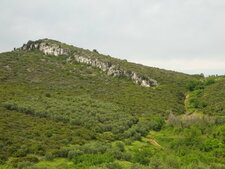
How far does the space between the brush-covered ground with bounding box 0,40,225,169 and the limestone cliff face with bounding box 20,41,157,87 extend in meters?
3.17

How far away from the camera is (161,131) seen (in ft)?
130

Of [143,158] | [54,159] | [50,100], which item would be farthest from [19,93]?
[143,158]

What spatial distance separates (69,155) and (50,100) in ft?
86.0

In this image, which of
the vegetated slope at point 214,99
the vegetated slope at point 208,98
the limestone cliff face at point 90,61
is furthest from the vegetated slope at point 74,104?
the vegetated slope at point 214,99

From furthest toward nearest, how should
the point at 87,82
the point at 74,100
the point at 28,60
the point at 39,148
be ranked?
1. the point at 28,60
2. the point at 87,82
3. the point at 74,100
4. the point at 39,148

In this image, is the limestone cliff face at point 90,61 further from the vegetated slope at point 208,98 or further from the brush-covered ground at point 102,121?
the vegetated slope at point 208,98

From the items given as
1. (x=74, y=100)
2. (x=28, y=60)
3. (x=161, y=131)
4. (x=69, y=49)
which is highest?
(x=69, y=49)

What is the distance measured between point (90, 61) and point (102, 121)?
54040 mm

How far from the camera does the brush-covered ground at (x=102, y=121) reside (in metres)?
20.9

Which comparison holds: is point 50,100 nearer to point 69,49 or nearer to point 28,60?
point 28,60

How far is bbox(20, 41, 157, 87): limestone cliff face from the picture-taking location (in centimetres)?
7612

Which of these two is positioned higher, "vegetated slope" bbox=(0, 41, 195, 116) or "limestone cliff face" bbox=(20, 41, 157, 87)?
"limestone cliff face" bbox=(20, 41, 157, 87)

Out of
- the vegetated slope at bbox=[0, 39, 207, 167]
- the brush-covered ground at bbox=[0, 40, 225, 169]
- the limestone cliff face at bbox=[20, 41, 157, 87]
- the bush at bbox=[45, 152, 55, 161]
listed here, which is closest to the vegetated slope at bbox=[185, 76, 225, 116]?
the brush-covered ground at bbox=[0, 40, 225, 169]

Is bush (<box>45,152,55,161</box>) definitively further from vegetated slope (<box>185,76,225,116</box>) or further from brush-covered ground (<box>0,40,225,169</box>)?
vegetated slope (<box>185,76,225,116</box>)
